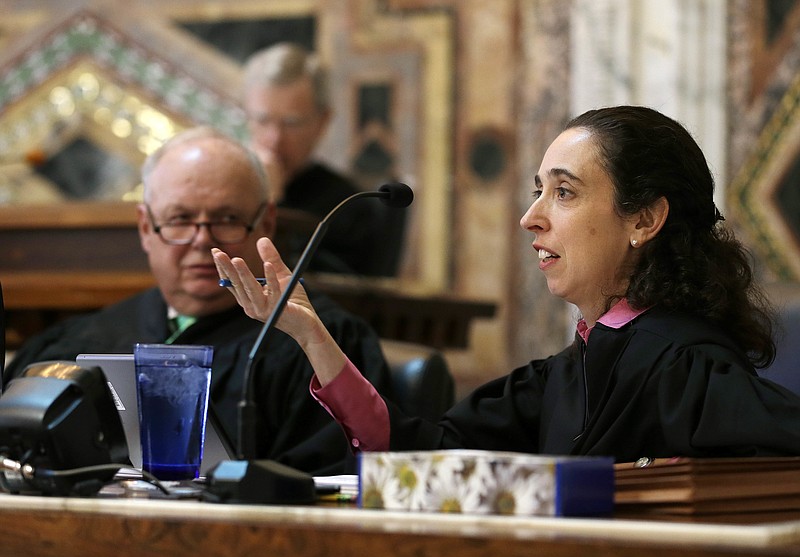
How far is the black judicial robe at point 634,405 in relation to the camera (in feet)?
6.77

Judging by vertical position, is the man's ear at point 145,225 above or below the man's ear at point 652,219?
above

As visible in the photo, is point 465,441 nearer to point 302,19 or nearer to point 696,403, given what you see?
point 696,403

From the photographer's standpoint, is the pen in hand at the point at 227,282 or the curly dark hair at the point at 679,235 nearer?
the pen in hand at the point at 227,282

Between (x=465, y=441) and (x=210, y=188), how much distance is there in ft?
3.81

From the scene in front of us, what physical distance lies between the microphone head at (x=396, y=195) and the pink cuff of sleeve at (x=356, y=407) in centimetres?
37

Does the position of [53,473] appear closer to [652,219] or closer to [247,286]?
[247,286]

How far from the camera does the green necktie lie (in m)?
3.48

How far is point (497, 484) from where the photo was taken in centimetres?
159

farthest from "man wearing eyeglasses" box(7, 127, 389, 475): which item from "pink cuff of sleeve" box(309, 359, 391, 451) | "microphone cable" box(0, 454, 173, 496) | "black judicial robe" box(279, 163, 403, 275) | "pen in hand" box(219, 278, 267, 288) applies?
"black judicial robe" box(279, 163, 403, 275)

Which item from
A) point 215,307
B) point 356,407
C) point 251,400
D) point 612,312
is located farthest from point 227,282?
point 215,307

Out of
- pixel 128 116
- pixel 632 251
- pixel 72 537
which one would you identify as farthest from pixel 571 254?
pixel 128 116

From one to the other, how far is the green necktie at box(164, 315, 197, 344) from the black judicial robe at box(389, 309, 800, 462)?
1096 mm

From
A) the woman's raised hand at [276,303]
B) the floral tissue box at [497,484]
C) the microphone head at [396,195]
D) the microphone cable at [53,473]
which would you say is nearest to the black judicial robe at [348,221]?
the woman's raised hand at [276,303]

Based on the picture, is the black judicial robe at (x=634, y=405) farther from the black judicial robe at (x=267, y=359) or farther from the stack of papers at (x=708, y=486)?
the black judicial robe at (x=267, y=359)
